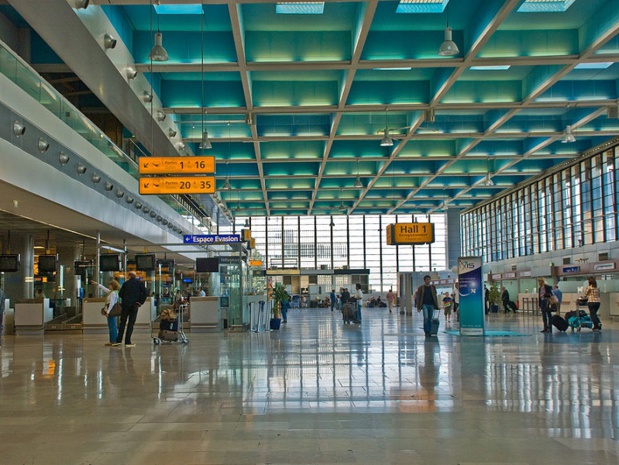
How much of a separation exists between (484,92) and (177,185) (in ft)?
36.9

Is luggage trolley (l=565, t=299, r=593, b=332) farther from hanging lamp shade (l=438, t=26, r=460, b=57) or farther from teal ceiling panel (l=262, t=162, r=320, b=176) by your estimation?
teal ceiling panel (l=262, t=162, r=320, b=176)

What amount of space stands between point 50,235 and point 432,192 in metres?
28.5

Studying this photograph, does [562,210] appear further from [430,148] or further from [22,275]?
[22,275]

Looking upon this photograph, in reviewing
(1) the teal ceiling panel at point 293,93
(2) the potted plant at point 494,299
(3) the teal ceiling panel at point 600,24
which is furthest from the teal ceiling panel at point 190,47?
(2) the potted plant at point 494,299

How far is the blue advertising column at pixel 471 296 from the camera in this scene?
1741 cm

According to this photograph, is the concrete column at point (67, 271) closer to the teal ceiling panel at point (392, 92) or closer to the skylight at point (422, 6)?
the teal ceiling panel at point (392, 92)

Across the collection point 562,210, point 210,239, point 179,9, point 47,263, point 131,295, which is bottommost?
point 131,295

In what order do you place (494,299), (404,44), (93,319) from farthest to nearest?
(494,299) < (93,319) < (404,44)

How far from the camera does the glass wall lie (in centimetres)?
3133

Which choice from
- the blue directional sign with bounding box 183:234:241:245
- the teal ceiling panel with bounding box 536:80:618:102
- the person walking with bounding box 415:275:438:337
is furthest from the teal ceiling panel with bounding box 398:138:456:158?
the person walking with bounding box 415:275:438:337

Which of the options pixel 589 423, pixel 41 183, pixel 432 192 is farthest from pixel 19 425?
pixel 432 192

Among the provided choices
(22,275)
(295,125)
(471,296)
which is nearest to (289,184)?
(295,125)

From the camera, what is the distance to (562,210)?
36688 millimetres

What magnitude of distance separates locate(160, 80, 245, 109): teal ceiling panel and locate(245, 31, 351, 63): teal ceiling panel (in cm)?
375
